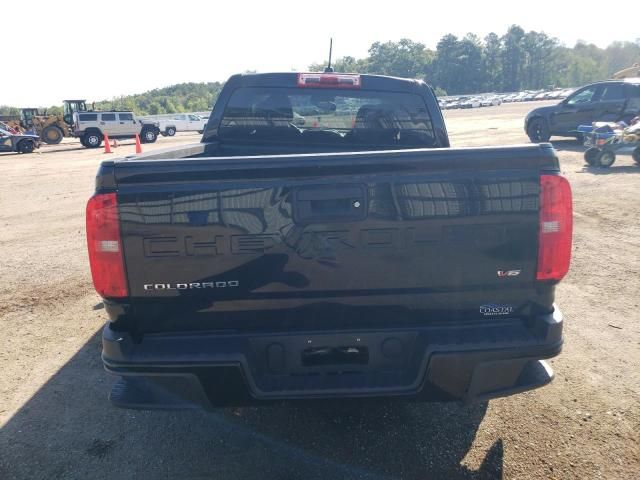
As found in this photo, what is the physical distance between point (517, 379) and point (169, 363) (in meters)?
1.71

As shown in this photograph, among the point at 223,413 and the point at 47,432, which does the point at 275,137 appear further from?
the point at 47,432

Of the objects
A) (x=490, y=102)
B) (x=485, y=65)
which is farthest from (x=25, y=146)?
(x=485, y=65)

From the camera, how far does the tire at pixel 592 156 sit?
12.4 meters

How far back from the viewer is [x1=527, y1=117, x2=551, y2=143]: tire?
679 inches

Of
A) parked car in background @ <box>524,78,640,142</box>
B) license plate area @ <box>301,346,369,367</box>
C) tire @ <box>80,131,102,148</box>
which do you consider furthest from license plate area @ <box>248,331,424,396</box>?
tire @ <box>80,131,102,148</box>

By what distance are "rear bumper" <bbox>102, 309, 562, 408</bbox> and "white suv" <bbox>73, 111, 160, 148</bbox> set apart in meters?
29.5

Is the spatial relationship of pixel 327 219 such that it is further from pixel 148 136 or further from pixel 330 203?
pixel 148 136

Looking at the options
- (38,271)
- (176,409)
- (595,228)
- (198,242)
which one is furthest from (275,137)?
(595,228)

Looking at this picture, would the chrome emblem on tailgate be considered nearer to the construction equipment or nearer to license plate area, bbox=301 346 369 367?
license plate area, bbox=301 346 369 367

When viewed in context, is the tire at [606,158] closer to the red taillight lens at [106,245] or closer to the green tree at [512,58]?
the red taillight lens at [106,245]

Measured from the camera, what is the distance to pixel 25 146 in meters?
25.0

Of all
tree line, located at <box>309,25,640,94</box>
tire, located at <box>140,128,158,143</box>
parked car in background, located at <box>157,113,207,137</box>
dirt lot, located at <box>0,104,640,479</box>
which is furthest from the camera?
tree line, located at <box>309,25,640,94</box>

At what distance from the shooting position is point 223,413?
321 centimetres

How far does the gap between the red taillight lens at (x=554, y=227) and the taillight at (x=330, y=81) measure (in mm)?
2354
